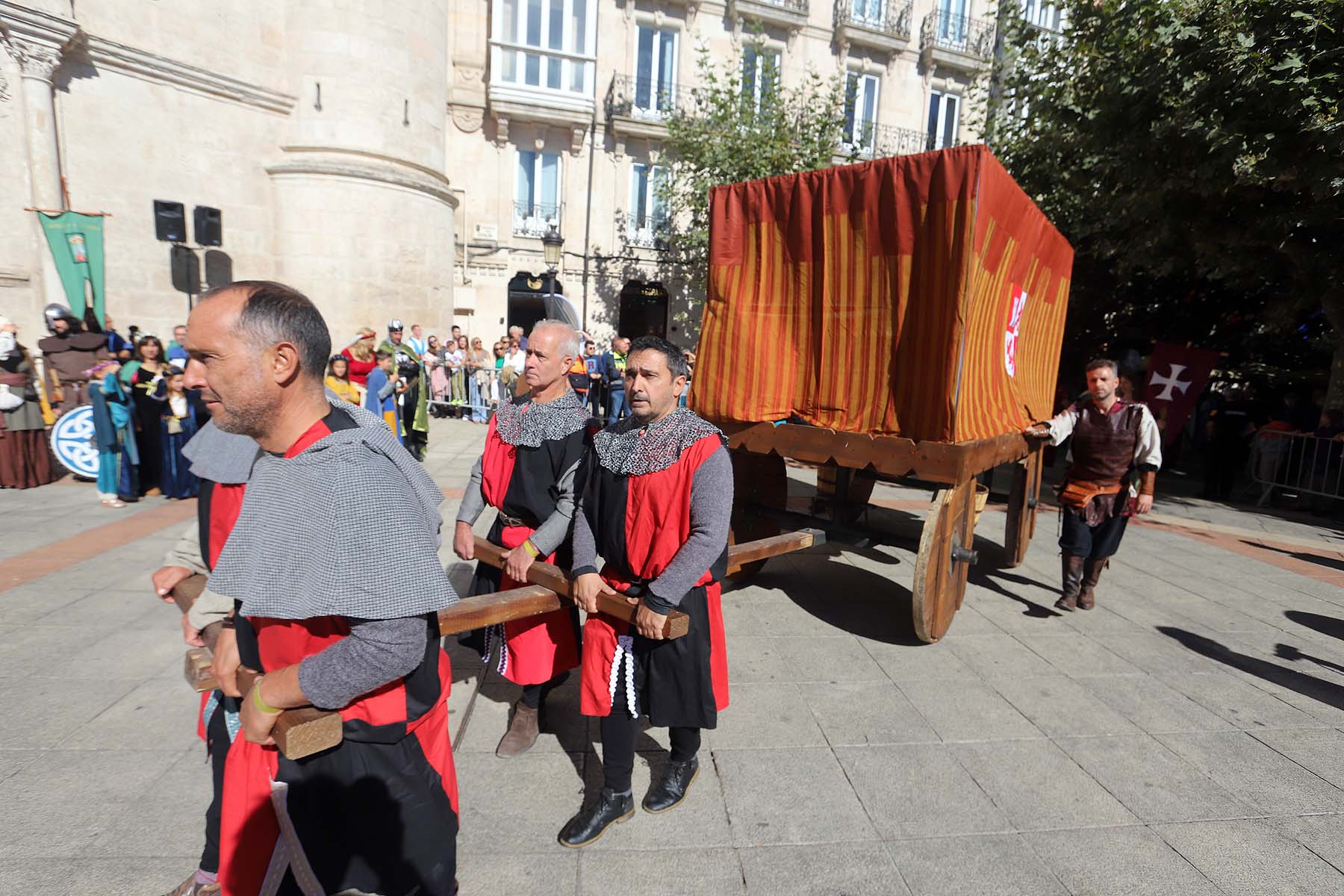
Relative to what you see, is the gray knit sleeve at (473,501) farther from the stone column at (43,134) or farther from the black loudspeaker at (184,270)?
the stone column at (43,134)

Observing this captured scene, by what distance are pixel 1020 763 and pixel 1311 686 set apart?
2354 millimetres

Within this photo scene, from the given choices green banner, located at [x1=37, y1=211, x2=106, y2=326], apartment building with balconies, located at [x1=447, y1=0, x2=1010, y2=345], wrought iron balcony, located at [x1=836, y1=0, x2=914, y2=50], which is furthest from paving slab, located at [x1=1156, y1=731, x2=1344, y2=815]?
wrought iron balcony, located at [x1=836, y1=0, x2=914, y2=50]

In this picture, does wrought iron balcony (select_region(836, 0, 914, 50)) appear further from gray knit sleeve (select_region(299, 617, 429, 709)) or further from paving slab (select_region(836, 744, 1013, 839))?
gray knit sleeve (select_region(299, 617, 429, 709))

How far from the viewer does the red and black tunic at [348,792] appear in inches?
54.7

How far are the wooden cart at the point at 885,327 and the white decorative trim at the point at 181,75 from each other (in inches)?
490

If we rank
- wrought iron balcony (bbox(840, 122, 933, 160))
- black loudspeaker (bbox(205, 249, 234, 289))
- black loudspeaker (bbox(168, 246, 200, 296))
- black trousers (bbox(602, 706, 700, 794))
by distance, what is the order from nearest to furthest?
black trousers (bbox(602, 706, 700, 794)) < black loudspeaker (bbox(168, 246, 200, 296)) < black loudspeaker (bbox(205, 249, 234, 289)) < wrought iron balcony (bbox(840, 122, 933, 160))

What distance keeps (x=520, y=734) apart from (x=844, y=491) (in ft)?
9.91

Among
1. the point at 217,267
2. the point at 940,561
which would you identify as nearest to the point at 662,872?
the point at 940,561

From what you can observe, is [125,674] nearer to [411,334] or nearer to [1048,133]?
[411,334]

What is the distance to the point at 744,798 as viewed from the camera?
2633 millimetres

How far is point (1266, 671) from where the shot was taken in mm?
4031

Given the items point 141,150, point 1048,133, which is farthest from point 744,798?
point 141,150

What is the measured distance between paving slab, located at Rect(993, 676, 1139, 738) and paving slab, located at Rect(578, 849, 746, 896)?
187 centimetres

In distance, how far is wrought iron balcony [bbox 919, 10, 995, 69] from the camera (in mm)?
21156
